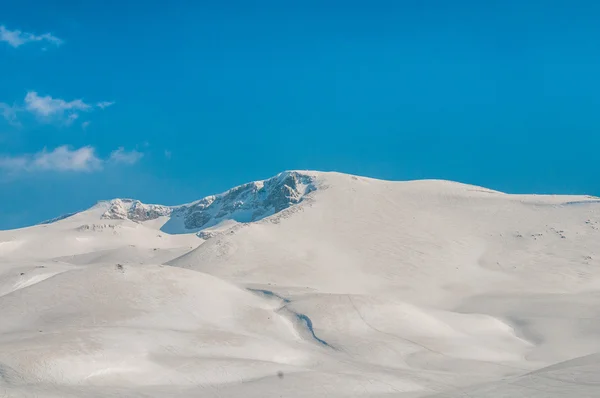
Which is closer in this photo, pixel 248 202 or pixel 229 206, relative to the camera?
pixel 248 202

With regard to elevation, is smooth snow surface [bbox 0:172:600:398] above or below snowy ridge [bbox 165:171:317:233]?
below

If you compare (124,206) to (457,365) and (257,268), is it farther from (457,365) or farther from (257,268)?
(457,365)

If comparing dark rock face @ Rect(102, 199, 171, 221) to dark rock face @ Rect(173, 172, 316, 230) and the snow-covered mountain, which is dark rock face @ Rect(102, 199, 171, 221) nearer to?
the snow-covered mountain

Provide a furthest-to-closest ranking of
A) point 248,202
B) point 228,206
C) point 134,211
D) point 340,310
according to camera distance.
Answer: point 134,211 < point 228,206 < point 248,202 < point 340,310

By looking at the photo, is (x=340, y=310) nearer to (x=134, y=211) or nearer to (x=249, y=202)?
(x=249, y=202)

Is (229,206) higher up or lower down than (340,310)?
higher up

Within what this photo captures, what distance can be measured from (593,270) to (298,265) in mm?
32253

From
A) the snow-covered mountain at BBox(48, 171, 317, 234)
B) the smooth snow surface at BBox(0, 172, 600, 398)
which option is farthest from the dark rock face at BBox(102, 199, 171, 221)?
the smooth snow surface at BBox(0, 172, 600, 398)

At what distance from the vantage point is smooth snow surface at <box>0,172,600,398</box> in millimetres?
25062

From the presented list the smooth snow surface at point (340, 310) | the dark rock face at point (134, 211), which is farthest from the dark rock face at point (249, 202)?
the smooth snow surface at point (340, 310)

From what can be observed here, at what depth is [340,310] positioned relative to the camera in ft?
137

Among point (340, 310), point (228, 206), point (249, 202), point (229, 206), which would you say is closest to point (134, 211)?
point (228, 206)

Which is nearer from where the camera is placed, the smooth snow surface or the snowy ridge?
the smooth snow surface

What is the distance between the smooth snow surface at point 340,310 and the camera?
2506 centimetres
